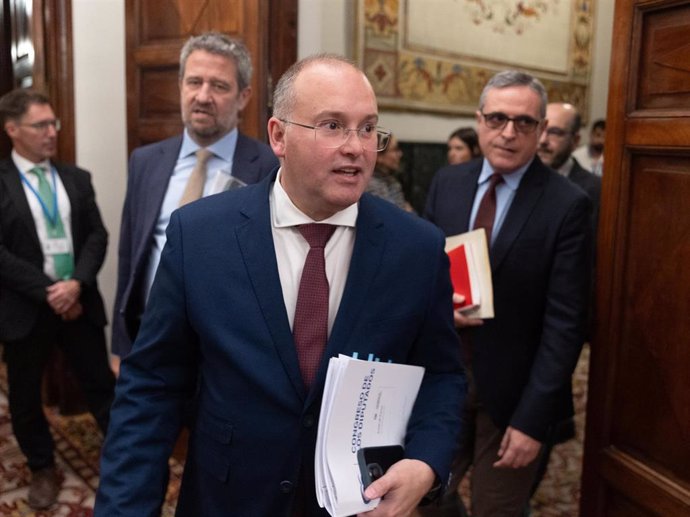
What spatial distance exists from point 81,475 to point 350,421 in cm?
252

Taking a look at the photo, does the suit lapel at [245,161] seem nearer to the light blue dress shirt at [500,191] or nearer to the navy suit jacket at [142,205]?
the navy suit jacket at [142,205]

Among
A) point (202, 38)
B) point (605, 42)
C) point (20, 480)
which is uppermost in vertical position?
point (605, 42)

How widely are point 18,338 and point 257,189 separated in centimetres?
214

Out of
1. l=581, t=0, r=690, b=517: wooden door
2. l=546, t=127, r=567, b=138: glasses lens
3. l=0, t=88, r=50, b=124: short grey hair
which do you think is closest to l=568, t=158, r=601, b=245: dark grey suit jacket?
l=546, t=127, r=567, b=138: glasses lens

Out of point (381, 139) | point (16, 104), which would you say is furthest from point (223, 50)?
point (16, 104)

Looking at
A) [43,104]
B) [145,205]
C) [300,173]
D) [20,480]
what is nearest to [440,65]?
[43,104]

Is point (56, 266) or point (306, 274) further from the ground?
point (306, 274)

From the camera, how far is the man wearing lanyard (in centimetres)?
310

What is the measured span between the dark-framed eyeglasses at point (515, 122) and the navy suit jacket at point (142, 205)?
0.74 meters

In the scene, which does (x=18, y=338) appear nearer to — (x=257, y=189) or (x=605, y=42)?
(x=257, y=189)

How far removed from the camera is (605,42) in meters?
7.06

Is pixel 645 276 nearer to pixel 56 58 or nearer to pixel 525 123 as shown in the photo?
pixel 525 123

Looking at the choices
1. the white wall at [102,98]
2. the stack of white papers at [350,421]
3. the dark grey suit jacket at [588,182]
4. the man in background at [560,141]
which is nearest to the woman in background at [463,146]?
the man in background at [560,141]

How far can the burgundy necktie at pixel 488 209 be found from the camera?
212cm
